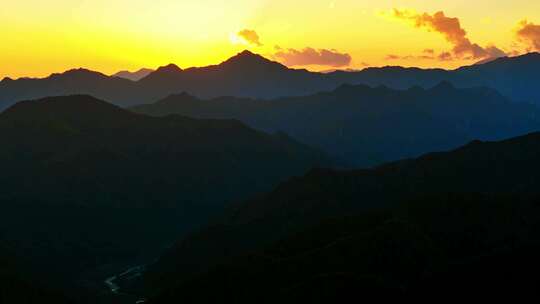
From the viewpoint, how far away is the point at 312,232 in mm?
150875

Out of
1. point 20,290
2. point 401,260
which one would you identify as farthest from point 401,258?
point 20,290

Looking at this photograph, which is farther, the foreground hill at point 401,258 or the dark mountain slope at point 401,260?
the foreground hill at point 401,258

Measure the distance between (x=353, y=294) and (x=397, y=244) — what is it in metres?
25.7

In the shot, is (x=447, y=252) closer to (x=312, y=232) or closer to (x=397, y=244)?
(x=397, y=244)

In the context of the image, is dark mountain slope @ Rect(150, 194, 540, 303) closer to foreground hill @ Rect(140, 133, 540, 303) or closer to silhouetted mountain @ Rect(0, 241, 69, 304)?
foreground hill @ Rect(140, 133, 540, 303)

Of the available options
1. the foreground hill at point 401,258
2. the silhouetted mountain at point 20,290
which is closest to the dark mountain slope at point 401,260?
the foreground hill at point 401,258

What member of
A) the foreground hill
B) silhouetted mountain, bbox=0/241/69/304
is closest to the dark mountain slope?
the foreground hill

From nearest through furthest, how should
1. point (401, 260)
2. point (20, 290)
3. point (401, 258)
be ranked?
point (401, 260) → point (401, 258) → point (20, 290)

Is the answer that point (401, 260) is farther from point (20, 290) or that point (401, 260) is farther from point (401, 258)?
point (20, 290)

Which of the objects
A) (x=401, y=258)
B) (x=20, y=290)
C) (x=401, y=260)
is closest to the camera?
(x=401, y=260)

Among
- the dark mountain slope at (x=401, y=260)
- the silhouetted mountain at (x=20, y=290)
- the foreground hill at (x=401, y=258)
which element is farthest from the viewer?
the silhouetted mountain at (x=20, y=290)

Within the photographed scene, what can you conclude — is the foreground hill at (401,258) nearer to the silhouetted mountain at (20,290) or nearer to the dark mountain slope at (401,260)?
the dark mountain slope at (401,260)

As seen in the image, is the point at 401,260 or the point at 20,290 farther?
the point at 20,290

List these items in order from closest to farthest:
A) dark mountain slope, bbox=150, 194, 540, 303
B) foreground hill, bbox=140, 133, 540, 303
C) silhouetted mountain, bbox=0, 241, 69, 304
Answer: dark mountain slope, bbox=150, 194, 540, 303
foreground hill, bbox=140, 133, 540, 303
silhouetted mountain, bbox=0, 241, 69, 304
